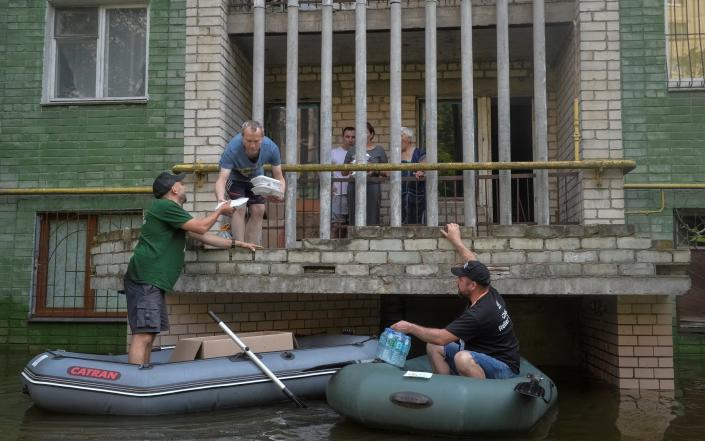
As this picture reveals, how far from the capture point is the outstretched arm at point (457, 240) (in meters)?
5.89

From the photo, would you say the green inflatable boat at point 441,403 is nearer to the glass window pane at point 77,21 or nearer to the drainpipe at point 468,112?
the drainpipe at point 468,112

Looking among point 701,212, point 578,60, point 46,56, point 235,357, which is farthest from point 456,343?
point 46,56

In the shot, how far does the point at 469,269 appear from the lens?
16.6 ft

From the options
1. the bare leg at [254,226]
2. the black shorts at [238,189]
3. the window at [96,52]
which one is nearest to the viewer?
the black shorts at [238,189]

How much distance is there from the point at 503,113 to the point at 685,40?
2877mm

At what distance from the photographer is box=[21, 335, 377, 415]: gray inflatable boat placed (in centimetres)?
512

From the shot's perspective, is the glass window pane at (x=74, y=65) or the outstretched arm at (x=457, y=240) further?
the glass window pane at (x=74, y=65)

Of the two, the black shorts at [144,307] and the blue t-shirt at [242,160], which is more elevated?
the blue t-shirt at [242,160]

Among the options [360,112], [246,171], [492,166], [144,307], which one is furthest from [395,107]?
[144,307]

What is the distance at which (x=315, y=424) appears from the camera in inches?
196

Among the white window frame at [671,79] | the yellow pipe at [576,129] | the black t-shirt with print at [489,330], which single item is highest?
the white window frame at [671,79]

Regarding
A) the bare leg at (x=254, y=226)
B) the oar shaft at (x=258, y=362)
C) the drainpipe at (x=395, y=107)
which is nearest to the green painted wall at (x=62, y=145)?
the bare leg at (x=254, y=226)

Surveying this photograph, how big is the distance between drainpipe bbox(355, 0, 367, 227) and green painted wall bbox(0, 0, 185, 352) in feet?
8.01

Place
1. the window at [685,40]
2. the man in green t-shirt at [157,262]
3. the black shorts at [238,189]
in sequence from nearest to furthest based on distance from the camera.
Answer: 1. the man in green t-shirt at [157,262]
2. the black shorts at [238,189]
3. the window at [685,40]
